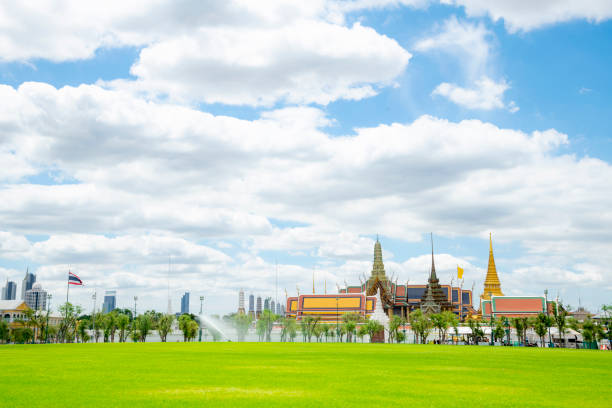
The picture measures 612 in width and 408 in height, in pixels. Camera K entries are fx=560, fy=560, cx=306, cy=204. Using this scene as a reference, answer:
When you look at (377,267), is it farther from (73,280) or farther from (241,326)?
(73,280)

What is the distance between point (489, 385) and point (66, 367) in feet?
65.8

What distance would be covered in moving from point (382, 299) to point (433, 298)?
12784 mm

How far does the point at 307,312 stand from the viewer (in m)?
124

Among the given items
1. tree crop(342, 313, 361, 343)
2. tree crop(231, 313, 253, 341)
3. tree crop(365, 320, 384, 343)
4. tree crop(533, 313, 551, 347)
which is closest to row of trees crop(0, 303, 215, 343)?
tree crop(231, 313, 253, 341)

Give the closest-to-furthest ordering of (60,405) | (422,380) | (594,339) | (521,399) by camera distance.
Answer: (60,405)
(521,399)
(422,380)
(594,339)

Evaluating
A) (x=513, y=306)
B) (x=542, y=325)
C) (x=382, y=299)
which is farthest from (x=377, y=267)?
(x=542, y=325)

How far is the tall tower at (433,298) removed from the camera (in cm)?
12875

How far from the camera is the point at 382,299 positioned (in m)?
135

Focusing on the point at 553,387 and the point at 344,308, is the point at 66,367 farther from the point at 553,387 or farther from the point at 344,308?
the point at 344,308

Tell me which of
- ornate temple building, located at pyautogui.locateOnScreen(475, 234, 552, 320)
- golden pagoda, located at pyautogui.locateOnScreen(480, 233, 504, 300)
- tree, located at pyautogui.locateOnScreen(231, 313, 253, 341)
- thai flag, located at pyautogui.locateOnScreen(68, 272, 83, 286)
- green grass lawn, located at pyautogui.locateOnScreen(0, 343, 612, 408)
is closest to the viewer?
green grass lawn, located at pyautogui.locateOnScreen(0, 343, 612, 408)

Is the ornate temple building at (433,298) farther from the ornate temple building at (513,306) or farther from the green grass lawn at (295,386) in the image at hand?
the green grass lawn at (295,386)

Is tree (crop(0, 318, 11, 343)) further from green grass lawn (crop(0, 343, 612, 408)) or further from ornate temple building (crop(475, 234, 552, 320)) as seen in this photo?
ornate temple building (crop(475, 234, 552, 320))

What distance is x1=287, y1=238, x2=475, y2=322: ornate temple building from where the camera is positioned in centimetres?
12219

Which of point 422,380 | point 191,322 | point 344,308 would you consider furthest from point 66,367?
point 344,308
